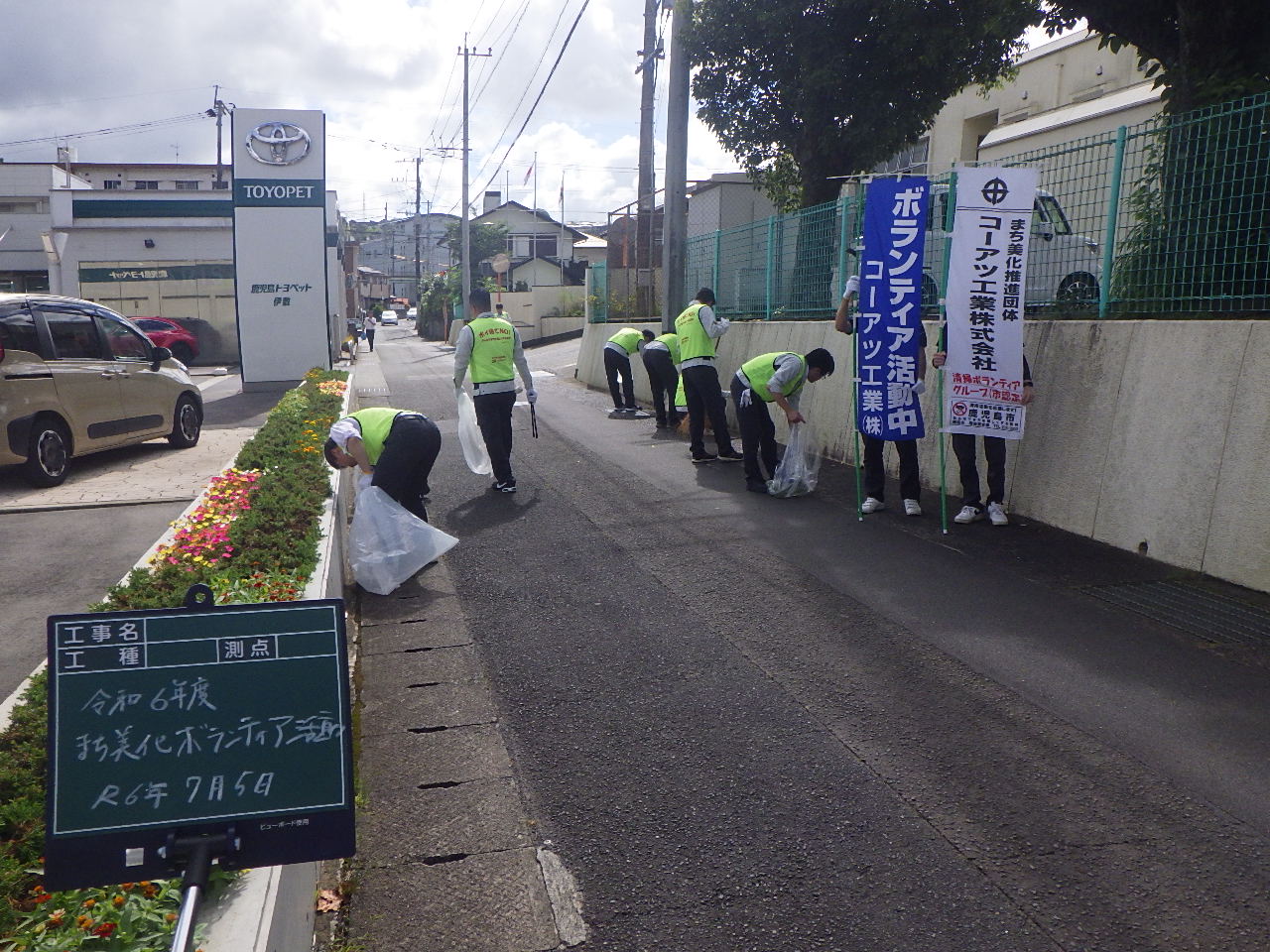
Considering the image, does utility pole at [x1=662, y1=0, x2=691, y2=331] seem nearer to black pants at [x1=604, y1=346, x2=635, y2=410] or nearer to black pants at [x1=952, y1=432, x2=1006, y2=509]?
black pants at [x1=604, y1=346, x2=635, y2=410]

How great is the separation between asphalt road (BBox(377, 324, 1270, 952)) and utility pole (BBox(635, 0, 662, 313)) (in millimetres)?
13736

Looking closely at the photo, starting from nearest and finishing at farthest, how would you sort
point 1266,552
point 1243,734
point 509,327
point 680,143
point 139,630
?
1. point 139,630
2. point 1243,734
3. point 1266,552
4. point 509,327
5. point 680,143

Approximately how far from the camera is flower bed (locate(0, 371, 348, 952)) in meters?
2.40

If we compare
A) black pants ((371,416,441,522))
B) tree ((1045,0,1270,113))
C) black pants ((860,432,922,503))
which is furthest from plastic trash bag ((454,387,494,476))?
tree ((1045,0,1270,113))

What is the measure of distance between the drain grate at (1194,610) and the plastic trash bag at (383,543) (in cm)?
408

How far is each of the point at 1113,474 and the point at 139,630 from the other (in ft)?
21.4

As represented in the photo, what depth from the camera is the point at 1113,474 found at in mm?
7156

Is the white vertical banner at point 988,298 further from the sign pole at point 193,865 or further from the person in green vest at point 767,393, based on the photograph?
the sign pole at point 193,865

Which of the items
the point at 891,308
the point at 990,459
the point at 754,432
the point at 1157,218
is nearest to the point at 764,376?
the point at 754,432

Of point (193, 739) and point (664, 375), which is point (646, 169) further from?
point (193, 739)

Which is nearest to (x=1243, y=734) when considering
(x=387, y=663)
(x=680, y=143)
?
(x=387, y=663)

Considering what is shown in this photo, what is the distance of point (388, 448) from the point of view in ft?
21.6

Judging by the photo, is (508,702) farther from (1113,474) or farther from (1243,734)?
(1113,474)

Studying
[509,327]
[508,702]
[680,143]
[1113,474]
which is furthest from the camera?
[680,143]
